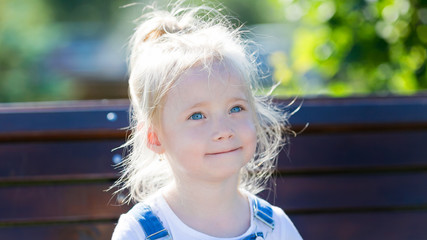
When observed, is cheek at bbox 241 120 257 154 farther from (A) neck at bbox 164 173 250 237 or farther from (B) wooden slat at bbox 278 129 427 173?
(B) wooden slat at bbox 278 129 427 173

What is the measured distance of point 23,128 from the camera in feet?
7.59

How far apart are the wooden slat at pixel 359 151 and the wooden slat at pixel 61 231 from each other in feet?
2.51

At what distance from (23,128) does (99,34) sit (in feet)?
57.7

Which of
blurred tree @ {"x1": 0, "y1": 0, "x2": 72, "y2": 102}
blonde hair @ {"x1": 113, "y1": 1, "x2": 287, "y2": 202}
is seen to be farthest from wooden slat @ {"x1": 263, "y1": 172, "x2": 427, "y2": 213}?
blurred tree @ {"x1": 0, "y1": 0, "x2": 72, "y2": 102}

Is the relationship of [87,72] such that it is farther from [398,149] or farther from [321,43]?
[398,149]

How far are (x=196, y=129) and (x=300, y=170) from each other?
82 cm

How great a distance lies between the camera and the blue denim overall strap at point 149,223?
1.83 m

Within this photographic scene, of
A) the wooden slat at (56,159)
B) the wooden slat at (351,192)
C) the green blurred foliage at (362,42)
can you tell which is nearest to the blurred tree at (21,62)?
the green blurred foliage at (362,42)

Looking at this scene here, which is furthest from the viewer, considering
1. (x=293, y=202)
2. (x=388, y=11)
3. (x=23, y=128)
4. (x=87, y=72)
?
(x=87, y=72)

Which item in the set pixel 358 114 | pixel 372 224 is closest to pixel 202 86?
pixel 358 114

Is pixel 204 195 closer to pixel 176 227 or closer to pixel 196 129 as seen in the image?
pixel 176 227

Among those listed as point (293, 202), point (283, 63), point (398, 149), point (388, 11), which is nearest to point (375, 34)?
point (388, 11)

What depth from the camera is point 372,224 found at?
253 cm

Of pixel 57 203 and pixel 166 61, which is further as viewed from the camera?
pixel 57 203
